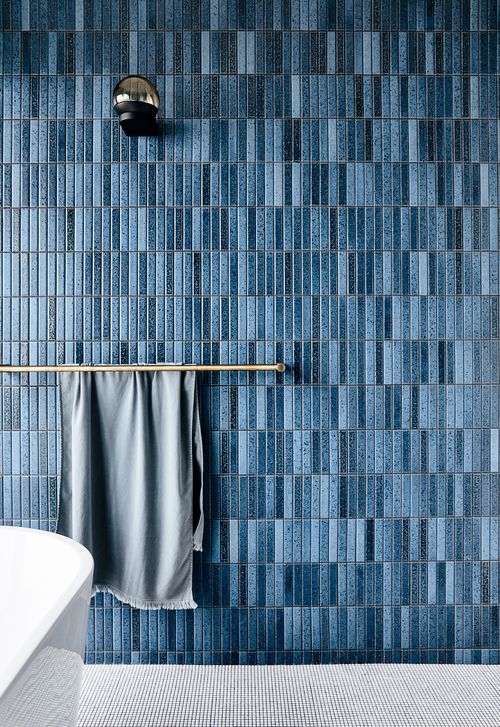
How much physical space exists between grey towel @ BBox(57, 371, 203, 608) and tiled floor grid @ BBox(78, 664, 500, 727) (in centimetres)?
26

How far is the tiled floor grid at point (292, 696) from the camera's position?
1701mm

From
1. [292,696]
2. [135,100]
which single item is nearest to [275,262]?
[135,100]

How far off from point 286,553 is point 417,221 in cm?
125

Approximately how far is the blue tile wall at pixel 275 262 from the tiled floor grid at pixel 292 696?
0.38 feet

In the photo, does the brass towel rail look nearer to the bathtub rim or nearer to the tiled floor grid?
the bathtub rim

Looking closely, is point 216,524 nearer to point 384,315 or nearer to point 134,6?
point 384,315

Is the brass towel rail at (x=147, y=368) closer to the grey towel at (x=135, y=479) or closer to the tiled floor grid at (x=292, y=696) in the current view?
the grey towel at (x=135, y=479)

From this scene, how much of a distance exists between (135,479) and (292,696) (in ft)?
2.83

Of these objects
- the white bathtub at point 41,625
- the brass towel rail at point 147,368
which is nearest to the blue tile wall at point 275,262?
the brass towel rail at point 147,368

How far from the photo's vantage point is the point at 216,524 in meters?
1.98

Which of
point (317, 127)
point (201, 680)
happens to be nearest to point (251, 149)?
point (317, 127)

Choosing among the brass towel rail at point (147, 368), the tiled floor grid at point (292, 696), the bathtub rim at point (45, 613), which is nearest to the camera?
the bathtub rim at point (45, 613)

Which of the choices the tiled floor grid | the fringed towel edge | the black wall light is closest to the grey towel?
the fringed towel edge

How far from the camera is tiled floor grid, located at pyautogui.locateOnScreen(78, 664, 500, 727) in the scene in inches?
67.0
